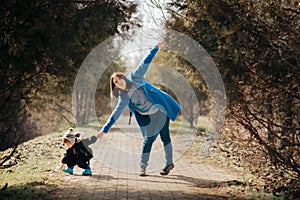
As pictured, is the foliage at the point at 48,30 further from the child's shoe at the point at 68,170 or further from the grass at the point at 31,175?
the child's shoe at the point at 68,170

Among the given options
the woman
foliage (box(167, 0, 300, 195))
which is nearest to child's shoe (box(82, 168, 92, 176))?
the woman

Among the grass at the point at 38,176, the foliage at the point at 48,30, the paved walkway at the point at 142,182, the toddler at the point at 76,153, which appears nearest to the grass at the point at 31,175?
the grass at the point at 38,176

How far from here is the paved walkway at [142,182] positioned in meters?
6.35

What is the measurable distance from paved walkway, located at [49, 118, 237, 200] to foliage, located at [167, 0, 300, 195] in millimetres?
1064

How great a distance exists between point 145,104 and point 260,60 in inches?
109

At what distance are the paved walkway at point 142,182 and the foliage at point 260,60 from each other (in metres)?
1.06

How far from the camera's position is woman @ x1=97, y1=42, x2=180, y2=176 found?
7.79 metres

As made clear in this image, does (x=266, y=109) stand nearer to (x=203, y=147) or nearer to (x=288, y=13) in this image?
(x=288, y=13)

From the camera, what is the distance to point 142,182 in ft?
23.9

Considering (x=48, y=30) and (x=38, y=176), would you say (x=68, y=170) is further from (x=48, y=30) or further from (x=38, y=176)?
(x=48, y=30)

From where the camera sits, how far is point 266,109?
6598mm

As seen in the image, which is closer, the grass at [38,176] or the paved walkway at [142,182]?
the grass at [38,176]

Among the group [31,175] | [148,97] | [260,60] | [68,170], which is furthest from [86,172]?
[260,60]

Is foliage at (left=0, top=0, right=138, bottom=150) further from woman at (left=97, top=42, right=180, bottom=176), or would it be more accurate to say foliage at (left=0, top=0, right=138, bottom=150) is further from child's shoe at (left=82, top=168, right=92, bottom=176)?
child's shoe at (left=82, top=168, right=92, bottom=176)
